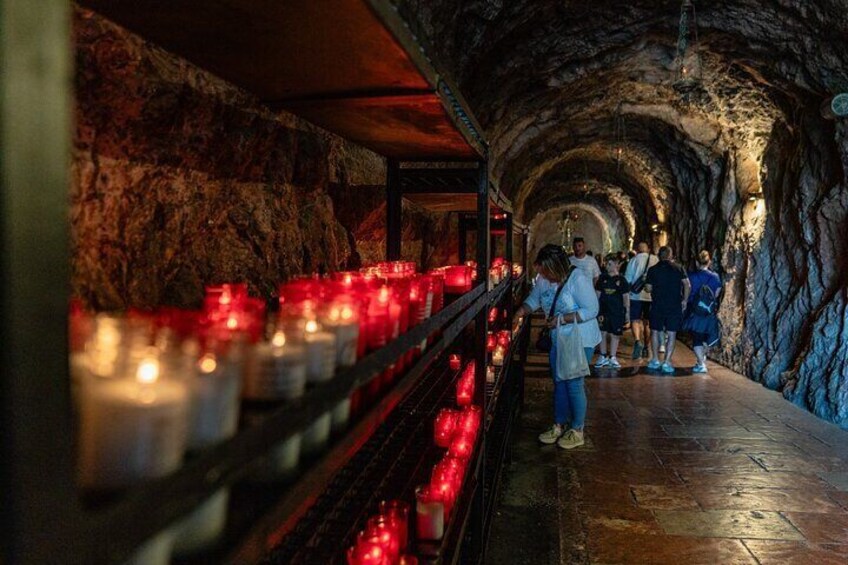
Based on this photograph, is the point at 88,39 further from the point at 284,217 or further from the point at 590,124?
the point at 590,124

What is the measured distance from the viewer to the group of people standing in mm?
5934

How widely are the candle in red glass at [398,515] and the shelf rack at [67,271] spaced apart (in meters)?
0.22

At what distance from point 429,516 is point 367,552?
0.50 metres

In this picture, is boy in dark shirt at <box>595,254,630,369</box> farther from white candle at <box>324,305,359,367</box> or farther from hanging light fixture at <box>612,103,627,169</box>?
white candle at <box>324,305,359,367</box>

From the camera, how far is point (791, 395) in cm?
827

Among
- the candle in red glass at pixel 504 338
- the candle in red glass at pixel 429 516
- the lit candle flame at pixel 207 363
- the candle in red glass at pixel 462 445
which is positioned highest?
the lit candle flame at pixel 207 363

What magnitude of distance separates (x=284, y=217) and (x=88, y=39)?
126cm

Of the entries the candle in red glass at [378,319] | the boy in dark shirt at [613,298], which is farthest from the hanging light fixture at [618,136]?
the candle in red glass at [378,319]

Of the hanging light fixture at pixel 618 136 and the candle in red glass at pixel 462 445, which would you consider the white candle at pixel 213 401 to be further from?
the hanging light fixture at pixel 618 136

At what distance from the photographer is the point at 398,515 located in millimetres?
2355

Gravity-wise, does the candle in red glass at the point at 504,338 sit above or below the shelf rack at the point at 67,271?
below

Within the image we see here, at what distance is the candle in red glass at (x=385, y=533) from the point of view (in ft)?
7.25

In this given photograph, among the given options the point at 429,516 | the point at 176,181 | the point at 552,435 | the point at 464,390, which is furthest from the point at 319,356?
the point at 552,435

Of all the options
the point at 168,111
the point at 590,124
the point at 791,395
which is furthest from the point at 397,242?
the point at 590,124
